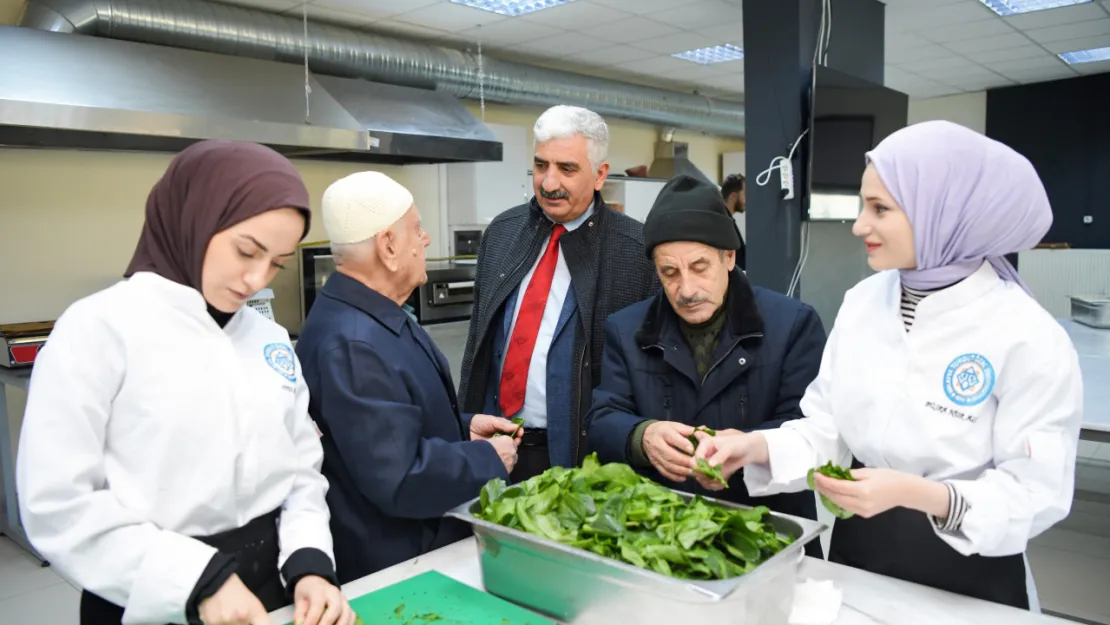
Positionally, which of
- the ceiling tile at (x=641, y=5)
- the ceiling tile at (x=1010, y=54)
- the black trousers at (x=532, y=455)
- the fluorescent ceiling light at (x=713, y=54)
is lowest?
the black trousers at (x=532, y=455)

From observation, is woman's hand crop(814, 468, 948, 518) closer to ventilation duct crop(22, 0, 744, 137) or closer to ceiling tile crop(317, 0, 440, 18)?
ventilation duct crop(22, 0, 744, 137)

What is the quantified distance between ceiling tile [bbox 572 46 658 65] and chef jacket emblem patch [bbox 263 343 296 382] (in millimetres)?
5444

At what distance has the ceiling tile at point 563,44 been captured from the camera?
19.1ft

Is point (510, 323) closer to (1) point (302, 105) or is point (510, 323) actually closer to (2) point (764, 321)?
(2) point (764, 321)

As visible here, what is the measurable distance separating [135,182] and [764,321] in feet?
13.6

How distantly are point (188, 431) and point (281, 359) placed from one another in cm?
20

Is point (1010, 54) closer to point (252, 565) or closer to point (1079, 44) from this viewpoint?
point (1079, 44)

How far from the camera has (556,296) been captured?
2154 millimetres

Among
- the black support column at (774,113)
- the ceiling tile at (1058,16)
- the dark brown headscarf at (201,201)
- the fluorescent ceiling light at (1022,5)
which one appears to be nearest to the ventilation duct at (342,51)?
the black support column at (774,113)

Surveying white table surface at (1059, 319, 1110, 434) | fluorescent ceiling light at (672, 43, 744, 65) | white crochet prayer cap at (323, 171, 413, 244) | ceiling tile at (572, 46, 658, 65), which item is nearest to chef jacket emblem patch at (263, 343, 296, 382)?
white crochet prayer cap at (323, 171, 413, 244)

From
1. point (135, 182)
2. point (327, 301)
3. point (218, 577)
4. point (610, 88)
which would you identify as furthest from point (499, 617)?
point (610, 88)

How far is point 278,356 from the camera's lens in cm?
128

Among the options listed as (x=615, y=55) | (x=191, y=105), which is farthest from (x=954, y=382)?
(x=615, y=55)

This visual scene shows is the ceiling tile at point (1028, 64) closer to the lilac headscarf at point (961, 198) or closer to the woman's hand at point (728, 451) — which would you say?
the lilac headscarf at point (961, 198)
